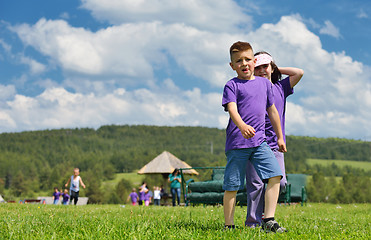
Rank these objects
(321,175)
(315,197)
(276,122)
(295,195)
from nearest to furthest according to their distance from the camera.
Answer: (276,122) → (295,195) → (315,197) → (321,175)

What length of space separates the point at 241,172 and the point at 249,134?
0.51 m

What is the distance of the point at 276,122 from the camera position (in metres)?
4.48

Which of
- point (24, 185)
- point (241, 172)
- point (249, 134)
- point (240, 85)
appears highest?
point (240, 85)

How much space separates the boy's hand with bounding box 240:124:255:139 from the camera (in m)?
3.89

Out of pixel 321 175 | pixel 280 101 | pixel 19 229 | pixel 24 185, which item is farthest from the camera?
pixel 24 185

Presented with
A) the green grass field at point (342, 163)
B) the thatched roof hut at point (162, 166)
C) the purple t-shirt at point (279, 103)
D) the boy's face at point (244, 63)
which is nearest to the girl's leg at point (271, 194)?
the purple t-shirt at point (279, 103)

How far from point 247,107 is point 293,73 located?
1.15 m

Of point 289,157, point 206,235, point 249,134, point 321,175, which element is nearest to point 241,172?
point 249,134

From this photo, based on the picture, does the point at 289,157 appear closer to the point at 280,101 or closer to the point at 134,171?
the point at 134,171

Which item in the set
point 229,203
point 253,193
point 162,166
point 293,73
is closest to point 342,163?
point 162,166

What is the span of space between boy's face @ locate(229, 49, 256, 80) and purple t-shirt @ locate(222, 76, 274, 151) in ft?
0.27

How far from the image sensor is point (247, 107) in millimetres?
4211

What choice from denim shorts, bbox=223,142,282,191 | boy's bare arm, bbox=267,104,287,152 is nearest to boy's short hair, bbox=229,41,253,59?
boy's bare arm, bbox=267,104,287,152

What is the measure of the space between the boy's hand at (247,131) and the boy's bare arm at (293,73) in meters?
1.44
